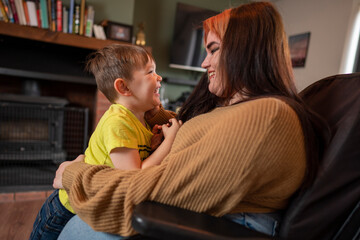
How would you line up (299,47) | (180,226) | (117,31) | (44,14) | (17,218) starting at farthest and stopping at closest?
(299,47)
(117,31)
(44,14)
(17,218)
(180,226)

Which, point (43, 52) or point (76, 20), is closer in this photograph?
point (76, 20)

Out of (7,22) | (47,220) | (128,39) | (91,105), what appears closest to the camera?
(47,220)

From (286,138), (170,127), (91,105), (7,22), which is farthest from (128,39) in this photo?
(286,138)

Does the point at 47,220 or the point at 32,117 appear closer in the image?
the point at 47,220

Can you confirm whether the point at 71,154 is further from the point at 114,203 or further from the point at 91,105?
the point at 114,203

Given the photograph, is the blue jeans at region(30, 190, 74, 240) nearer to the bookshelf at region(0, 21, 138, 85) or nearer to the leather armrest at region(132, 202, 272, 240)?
the leather armrest at region(132, 202, 272, 240)

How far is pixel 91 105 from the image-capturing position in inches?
113

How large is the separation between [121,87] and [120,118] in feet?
0.49

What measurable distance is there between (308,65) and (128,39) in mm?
2247

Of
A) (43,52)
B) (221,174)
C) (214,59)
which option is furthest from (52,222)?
(43,52)

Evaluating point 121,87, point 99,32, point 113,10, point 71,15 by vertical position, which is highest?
point 113,10

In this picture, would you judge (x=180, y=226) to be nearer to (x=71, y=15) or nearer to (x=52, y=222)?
(x=52, y=222)

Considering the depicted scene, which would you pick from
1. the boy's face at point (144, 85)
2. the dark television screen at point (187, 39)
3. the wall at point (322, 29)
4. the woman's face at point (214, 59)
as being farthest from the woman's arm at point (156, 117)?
the dark television screen at point (187, 39)

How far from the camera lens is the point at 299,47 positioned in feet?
11.0
